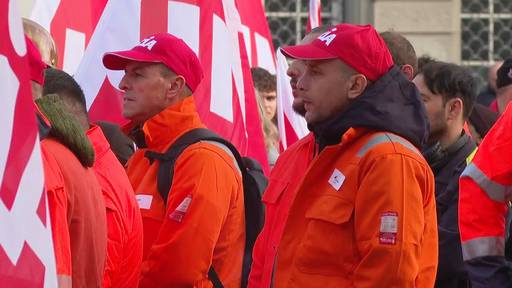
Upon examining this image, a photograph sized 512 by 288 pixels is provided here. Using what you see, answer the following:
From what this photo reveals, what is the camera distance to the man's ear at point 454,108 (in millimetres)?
5480

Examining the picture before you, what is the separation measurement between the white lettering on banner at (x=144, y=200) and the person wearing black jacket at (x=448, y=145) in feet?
3.41

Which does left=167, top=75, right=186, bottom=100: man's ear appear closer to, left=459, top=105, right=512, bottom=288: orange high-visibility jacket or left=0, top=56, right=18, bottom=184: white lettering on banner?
left=459, top=105, right=512, bottom=288: orange high-visibility jacket

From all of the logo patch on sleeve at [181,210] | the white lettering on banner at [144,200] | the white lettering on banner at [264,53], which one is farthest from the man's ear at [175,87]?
the white lettering on banner at [264,53]

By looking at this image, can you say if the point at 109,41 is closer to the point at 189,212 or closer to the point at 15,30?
the point at 189,212

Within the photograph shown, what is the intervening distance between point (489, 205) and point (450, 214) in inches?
25.7

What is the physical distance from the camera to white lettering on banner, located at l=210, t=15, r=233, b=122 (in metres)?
6.03

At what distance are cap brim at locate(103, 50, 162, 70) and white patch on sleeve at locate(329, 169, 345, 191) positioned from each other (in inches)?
48.7

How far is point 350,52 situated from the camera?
4355 millimetres

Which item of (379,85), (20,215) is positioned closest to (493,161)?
(379,85)

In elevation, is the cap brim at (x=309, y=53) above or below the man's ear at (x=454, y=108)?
above

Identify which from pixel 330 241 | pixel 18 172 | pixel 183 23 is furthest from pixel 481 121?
pixel 18 172

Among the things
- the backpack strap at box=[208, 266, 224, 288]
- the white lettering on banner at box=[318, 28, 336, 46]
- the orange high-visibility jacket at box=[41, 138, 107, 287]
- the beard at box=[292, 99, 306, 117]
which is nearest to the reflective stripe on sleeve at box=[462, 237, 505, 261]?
the beard at box=[292, 99, 306, 117]

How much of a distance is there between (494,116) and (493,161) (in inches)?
93.0

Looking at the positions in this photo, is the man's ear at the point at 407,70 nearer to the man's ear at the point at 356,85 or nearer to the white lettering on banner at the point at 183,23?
the man's ear at the point at 356,85
